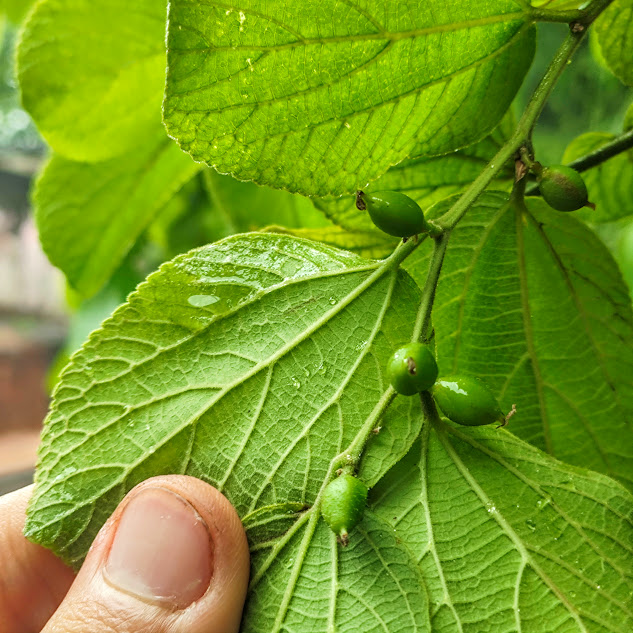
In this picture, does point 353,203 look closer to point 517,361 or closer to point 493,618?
point 517,361

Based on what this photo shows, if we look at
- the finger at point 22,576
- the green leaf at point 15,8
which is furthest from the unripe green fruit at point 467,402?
the green leaf at point 15,8

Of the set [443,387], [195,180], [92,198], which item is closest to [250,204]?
[92,198]

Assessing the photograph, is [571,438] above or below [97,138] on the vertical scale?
below

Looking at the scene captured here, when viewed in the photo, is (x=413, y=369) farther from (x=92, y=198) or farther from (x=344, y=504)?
(x=92, y=198)

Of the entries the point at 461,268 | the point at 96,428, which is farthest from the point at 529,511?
the point at 96,428

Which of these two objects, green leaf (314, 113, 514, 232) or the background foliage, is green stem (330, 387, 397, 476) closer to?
the background foliage

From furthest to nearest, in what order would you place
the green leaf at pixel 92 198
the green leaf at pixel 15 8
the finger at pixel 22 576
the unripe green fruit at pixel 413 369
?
the green leaf at pixel 15 8 < the green leaf at pixel 92 198 < the finger at pixel 22 576 < the unripe green fruit at pixel 413 369

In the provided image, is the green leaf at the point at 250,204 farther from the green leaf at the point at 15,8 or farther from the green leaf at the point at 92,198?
the green leaf at the point at 15,8
